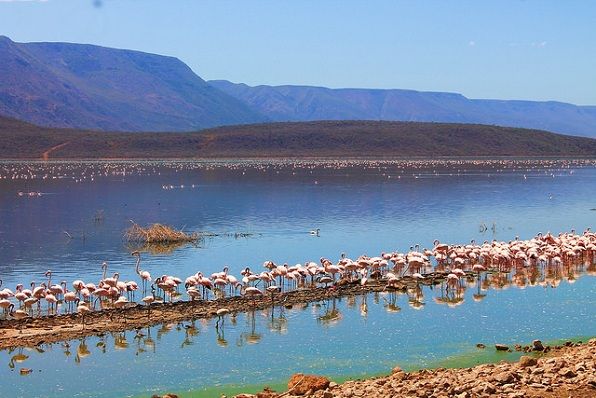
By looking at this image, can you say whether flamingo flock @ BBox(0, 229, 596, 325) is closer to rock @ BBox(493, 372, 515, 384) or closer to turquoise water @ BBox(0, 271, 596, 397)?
turquoise water @ BBox(0, 271, 596, 397)

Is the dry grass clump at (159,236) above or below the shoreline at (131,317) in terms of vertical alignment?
above

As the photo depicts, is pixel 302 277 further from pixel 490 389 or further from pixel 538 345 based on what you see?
pixel 490 389

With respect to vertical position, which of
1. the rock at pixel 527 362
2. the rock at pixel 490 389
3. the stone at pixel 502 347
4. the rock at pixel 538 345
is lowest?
the stone at pixel 502 347

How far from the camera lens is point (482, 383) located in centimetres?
1025

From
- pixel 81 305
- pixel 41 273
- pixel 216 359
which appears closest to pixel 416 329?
pixel 216 359

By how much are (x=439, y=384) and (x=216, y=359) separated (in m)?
4.84

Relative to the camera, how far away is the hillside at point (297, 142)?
358 feet

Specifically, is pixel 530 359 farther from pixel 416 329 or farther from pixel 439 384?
pixel 416 329

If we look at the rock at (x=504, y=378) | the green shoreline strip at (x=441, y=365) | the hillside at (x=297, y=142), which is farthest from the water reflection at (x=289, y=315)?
the hillside at (x=297, y=142)

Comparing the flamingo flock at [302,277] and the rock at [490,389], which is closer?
the rock at [490,389]

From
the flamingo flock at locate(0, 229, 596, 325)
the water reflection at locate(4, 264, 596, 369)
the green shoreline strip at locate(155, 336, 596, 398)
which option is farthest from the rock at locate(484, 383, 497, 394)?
the flamingo flock at locate(0, 229, 596, 325)

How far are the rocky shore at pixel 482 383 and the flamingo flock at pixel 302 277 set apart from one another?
6368 mm

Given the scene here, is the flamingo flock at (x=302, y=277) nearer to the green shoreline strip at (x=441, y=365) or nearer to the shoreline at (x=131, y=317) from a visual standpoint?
the shoreline at (x=131, y=317)

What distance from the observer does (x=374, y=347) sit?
14750mm
